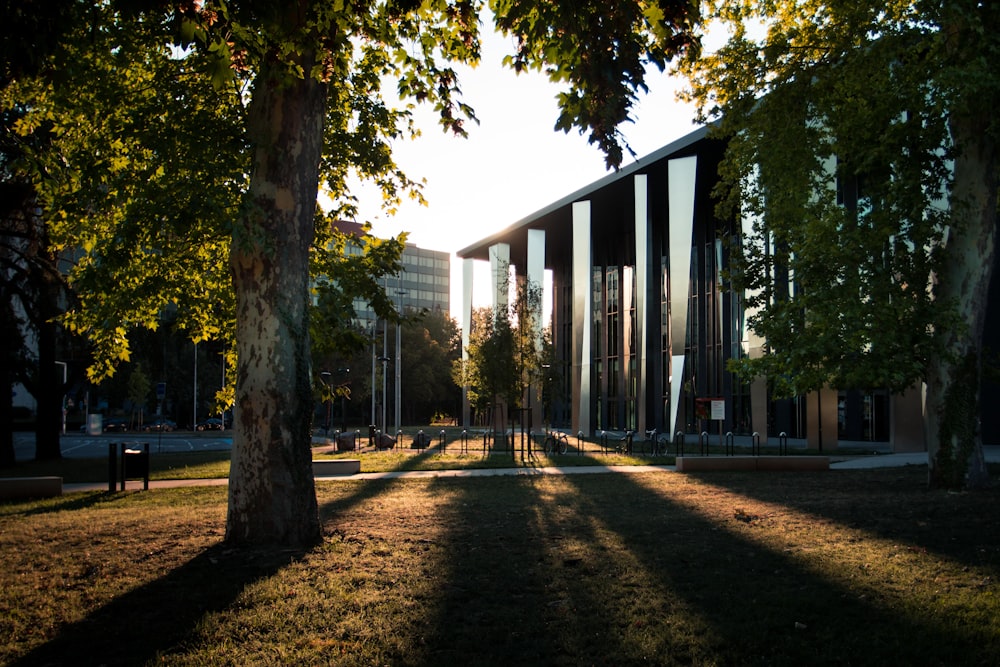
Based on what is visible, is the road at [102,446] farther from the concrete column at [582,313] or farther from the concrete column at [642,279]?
the concrete column at [642,279]

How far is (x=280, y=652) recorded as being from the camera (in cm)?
493

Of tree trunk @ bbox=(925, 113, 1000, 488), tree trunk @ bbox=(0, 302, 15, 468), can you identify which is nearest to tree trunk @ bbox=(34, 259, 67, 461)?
tree trunk @ bbox=(0, 302, 15, 468)

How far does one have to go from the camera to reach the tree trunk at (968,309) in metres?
13.6

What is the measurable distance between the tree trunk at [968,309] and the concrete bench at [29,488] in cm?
1674

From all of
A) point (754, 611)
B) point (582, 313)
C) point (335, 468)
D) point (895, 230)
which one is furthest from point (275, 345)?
point (582, 313)

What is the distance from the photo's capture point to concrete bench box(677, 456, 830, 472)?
1923 cm

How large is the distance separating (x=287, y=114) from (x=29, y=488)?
10722 mm

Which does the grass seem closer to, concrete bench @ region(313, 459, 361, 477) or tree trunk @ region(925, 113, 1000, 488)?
tree trunk @ region(925, 113, 1000, 488)

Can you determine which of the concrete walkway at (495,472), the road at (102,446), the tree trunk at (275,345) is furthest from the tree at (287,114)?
the road at (102,446)

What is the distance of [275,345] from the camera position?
8.16 m

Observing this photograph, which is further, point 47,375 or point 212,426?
point 212,426

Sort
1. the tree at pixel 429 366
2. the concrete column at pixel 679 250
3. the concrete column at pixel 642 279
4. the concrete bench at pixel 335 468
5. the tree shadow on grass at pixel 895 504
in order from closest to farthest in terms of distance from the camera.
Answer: the tree shadow on grass at pixel 895 504, the concrete bench at pixel 335 468, the concrete column at pixel 679 250, the concrete column at pixel 642 279, the tree at pixel 429 366

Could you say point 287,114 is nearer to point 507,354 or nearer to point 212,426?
point 507,354

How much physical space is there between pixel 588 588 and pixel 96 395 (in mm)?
85281
